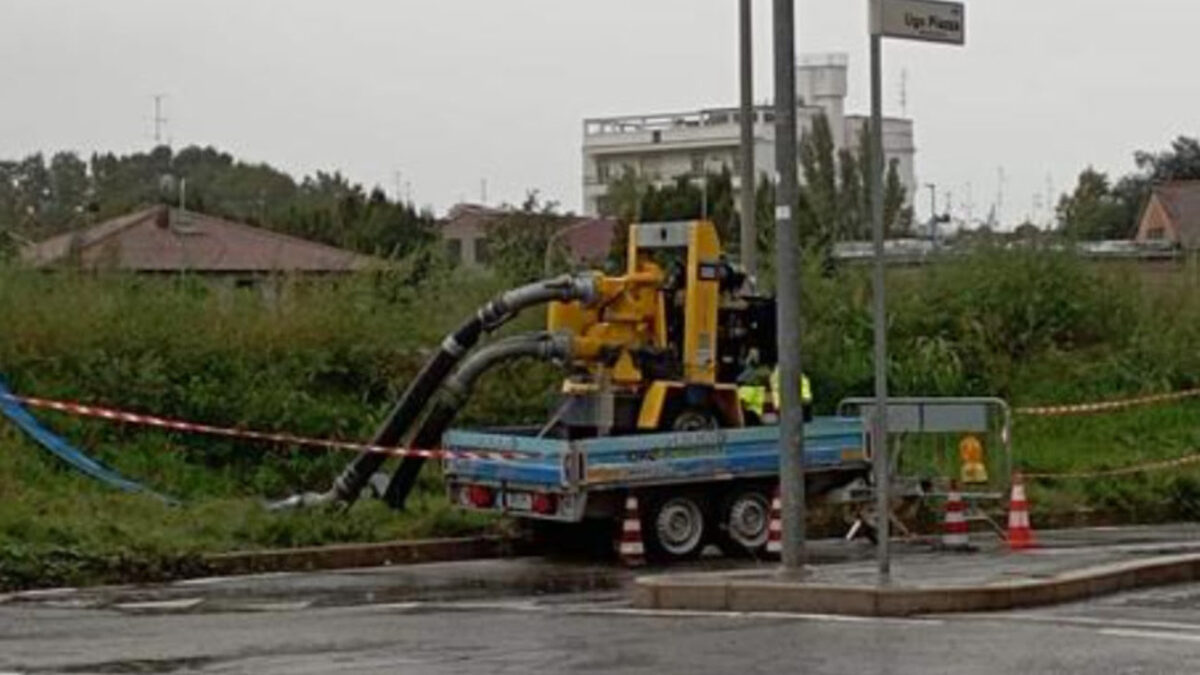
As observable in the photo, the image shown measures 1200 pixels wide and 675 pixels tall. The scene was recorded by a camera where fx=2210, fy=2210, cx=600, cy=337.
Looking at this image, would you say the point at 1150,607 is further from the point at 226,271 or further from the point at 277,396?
the point at 226,271

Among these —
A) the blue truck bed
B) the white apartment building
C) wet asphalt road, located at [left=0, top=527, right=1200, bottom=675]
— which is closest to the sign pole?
wet asphalt road, located at [left=0, top=527, right=1200, bottom=675]

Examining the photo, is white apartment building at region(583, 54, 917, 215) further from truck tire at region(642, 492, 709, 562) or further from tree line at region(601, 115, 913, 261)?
truck tire at region(642, 492, 709, 562)

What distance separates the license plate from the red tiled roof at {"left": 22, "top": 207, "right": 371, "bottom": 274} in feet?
35.7

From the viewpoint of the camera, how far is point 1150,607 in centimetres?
1502

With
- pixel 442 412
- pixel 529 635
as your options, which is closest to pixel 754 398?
pixel 442 412

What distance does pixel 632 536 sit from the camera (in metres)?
20.5

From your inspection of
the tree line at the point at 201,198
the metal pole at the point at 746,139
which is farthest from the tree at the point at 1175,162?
the metal pole at the point at 746,139

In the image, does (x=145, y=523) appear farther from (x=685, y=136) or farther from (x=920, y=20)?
(x=685, y=136)

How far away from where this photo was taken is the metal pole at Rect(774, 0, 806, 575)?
16047 millimetres

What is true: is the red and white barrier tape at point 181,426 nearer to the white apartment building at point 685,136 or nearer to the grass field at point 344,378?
the grass field at point 344,378

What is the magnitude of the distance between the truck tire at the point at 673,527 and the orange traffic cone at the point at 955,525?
233 cm

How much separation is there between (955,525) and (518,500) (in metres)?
4.07

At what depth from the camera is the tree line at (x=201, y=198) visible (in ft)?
162

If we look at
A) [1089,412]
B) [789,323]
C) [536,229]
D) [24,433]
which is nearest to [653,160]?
[536,229]
